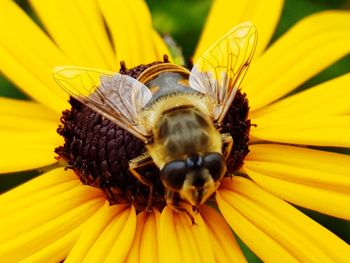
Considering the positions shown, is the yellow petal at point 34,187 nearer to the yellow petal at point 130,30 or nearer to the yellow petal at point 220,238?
the yellow petal at point 220,238

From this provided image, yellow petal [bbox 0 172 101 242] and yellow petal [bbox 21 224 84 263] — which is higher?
yellow petal [bbox 0 172 101 242]

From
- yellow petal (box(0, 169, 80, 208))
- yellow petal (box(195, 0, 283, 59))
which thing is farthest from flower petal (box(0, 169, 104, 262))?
yellow petal (box(195, 0, 283, 59))

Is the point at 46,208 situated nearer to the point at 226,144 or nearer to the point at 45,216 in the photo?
the point at 45,216

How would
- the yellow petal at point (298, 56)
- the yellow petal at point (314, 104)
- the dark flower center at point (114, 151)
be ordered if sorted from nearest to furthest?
the dark flower center at point (114, 151), the yellow petal at point (314, 104), the yellow petal at point (298, 56)

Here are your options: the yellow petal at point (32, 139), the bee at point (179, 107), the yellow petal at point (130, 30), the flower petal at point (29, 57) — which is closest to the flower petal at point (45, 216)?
the yellow petal at point (32, 139)

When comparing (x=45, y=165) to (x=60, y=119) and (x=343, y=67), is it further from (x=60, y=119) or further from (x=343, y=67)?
(x=343, y=67)

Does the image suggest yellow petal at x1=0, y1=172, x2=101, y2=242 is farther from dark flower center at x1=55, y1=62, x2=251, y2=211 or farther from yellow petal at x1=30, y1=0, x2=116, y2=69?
yellow petal at x1=30, y1=0, x2=116, y2=69

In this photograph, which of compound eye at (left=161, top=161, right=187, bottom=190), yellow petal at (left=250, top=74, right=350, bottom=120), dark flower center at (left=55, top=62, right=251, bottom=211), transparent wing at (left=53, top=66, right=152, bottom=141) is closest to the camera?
compound eye at (left=161, top=161, right=187, bottom=190)
